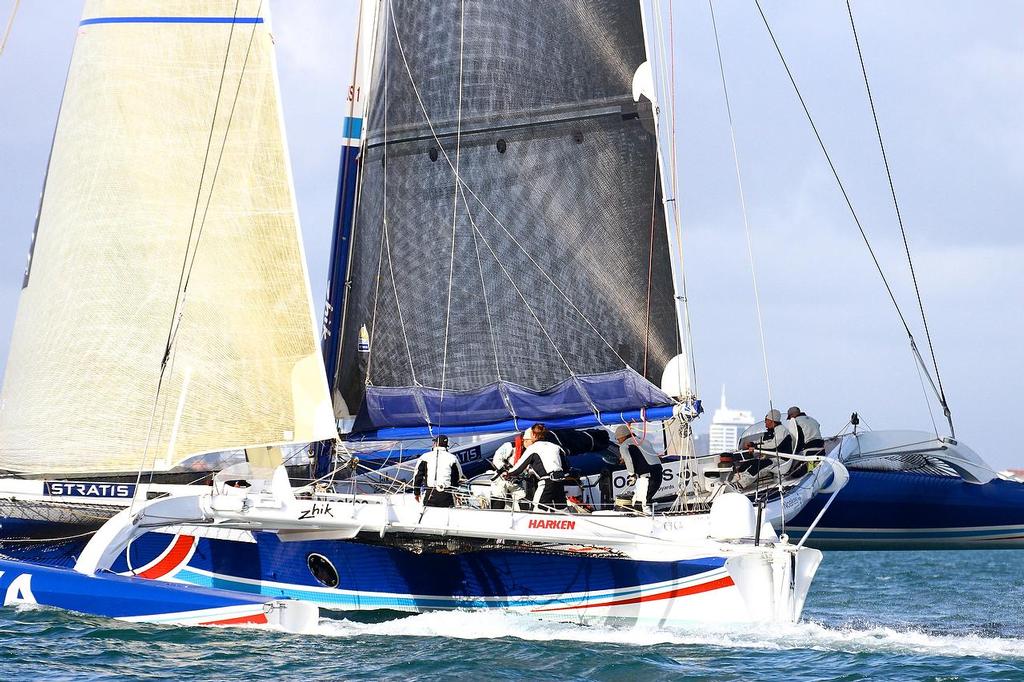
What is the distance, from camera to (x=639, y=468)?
1196 centimetres

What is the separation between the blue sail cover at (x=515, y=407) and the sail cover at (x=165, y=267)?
1.11 meters

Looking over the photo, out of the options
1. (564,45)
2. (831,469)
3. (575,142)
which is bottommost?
(831,469)

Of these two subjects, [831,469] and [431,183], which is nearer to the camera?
[831,469]

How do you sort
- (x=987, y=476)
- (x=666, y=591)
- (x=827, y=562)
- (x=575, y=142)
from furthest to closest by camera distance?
(x=827, y=562)
(x=987, y=476)
(x=575, y=142)
(x=666, y=591)

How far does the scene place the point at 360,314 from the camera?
580 inches

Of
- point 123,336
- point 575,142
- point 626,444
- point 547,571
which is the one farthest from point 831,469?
point 123,336

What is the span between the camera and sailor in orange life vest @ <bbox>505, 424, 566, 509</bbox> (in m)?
11.7

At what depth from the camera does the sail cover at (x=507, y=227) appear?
1381cm

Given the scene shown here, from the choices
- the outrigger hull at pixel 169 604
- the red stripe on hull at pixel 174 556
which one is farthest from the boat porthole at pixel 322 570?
the outrigger hull at pixel 169 604

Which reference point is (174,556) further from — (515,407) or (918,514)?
(918,514)

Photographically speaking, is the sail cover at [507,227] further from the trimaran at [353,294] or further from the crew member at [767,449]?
the crew member at [767,449]

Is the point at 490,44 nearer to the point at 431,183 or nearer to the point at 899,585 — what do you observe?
the point at 431,183

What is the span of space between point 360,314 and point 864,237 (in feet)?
17.6

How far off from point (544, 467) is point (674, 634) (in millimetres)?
1789
